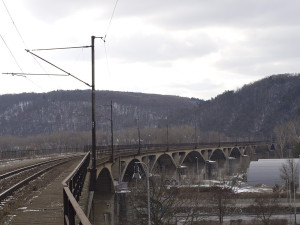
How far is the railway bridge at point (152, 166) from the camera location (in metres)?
28.9

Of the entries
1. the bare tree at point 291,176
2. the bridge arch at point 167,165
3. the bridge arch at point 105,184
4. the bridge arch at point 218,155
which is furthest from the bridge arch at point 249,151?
the bridge arch at point 105,184

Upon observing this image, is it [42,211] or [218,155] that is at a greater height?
[42,211]

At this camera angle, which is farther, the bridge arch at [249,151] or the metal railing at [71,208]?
the bridge arch at [249,151]

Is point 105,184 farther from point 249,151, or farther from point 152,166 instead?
point 249,151

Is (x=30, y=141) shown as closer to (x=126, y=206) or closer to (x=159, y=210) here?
(x=126, y=206)

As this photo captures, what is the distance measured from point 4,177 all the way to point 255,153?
140m

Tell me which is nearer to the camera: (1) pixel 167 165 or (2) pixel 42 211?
(2) pixel 42 211

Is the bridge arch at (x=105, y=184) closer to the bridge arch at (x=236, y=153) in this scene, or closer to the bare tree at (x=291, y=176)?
the bare tree at (x=291, y=176)

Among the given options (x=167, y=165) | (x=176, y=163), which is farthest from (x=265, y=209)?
(x=167, y=165)

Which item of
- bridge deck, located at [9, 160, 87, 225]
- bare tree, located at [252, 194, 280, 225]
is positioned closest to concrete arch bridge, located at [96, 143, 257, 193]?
bare tree, located at [252, 194, 280, 225]

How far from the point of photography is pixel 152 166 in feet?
230

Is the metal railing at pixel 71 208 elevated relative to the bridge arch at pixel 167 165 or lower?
elevated

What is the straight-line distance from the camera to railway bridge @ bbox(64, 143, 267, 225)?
94.9ft

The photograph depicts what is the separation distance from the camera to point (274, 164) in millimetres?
88500
